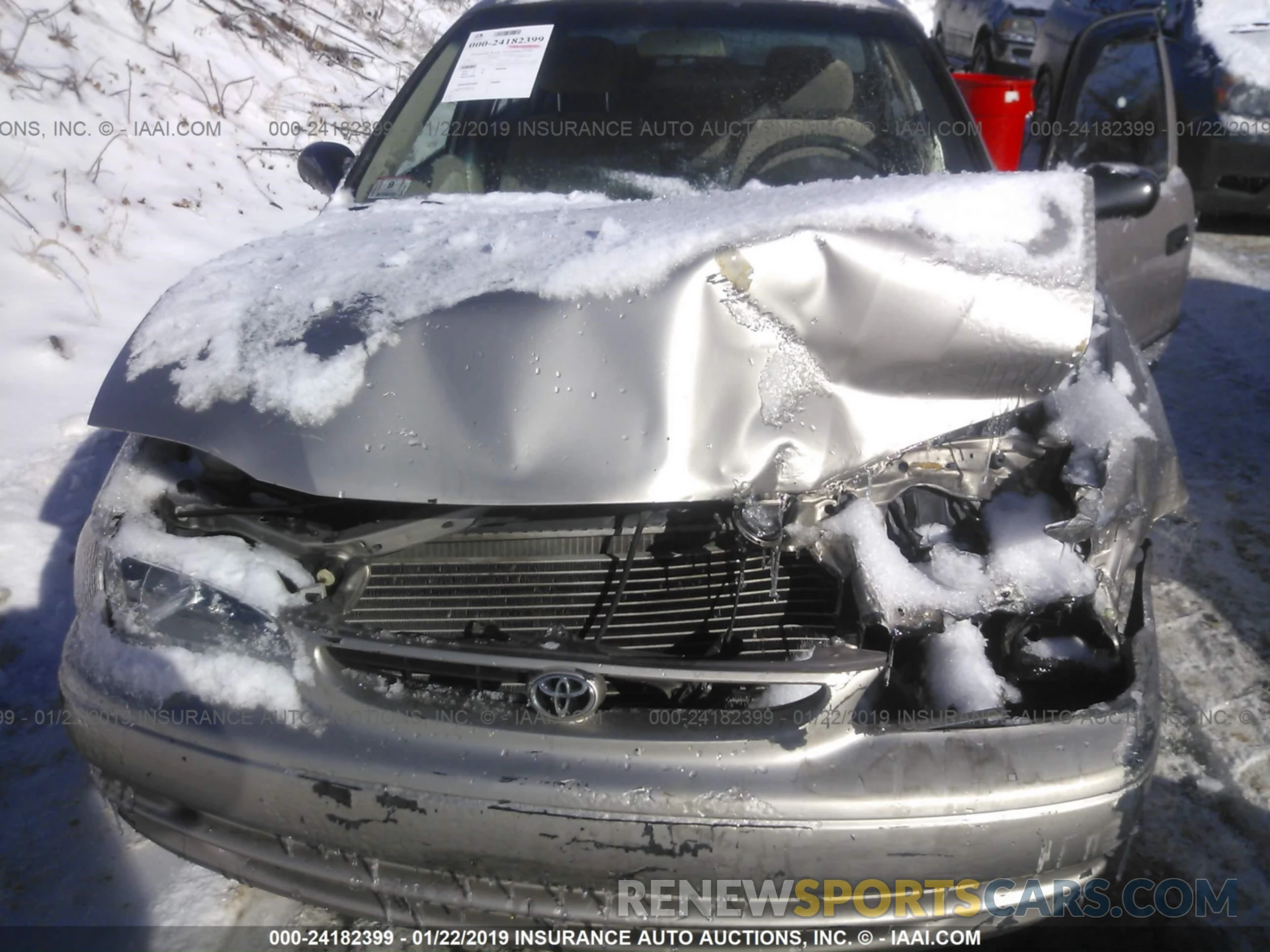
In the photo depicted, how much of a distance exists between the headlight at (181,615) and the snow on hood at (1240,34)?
20.1 ft

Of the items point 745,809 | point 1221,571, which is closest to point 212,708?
point 745,809

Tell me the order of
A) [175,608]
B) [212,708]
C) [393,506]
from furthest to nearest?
1. [393,506]
2. [175,608]
3. [212,708]

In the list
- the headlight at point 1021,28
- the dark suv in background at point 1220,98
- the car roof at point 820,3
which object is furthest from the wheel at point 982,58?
the car roof at point 820,3

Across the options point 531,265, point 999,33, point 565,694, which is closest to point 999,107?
point 999,33

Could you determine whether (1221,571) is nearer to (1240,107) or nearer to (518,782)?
(518,782)

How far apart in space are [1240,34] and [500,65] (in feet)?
16.3

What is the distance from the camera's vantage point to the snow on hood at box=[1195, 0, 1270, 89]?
5.32m

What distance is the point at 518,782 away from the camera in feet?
4.66

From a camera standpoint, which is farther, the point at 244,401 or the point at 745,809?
the point at 244,401

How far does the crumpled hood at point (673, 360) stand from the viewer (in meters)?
1.56

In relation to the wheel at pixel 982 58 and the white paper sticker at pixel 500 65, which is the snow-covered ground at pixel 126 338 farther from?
the wheel at pixel 982 58

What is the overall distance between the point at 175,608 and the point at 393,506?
1.38ft

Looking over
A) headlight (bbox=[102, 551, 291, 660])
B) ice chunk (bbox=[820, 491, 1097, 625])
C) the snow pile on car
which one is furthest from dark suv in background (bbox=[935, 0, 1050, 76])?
headlight (bbox=[102, 551, 291, 660])

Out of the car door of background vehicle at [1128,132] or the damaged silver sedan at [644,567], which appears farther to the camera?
the car door of background vehicle at [1128,132]
